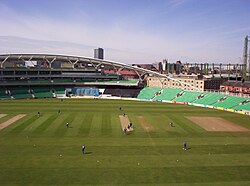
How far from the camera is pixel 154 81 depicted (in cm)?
10825

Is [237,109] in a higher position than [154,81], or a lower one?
lower

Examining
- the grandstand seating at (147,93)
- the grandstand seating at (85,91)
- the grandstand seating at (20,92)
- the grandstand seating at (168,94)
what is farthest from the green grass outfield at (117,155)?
the grandstand seating at (85,91)

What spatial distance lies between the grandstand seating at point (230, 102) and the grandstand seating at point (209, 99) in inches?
88.6

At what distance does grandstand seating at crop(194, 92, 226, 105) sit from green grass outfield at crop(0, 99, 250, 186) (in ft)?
83.7

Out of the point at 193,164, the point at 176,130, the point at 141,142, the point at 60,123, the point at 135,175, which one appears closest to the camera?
the point at 135,175

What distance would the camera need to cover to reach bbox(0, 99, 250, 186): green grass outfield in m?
20.9

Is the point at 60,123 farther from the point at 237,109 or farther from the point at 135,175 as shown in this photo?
the point at 237,109

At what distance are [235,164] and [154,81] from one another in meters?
84.7

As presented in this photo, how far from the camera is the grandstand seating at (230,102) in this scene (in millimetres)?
61453

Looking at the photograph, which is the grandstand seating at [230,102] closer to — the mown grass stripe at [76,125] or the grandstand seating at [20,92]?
the mown grass stripe at [76,125]

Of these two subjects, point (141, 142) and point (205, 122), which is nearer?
point (141, 142)

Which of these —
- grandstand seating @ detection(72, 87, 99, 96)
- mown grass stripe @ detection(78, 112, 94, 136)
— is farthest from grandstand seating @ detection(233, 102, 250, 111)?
grandstand seating @ detection(72, 87, 99, 96)

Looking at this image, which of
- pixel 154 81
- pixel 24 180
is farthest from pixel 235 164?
pixel 154 81

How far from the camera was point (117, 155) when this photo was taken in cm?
2678
